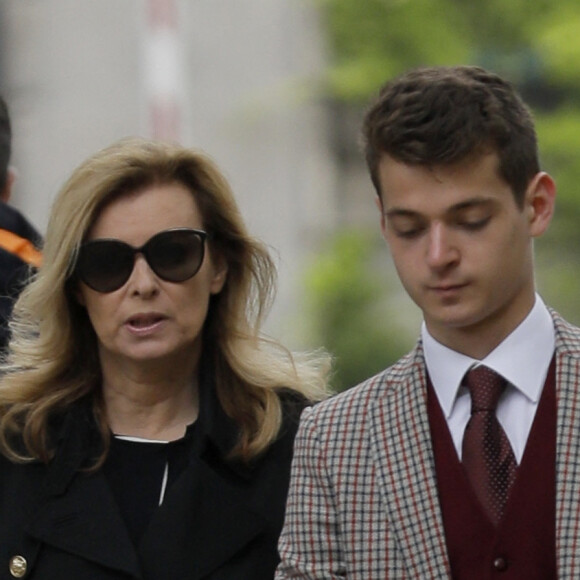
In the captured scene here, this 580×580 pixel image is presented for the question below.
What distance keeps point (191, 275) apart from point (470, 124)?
1.17m

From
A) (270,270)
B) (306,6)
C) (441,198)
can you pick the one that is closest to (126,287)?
(270,270)

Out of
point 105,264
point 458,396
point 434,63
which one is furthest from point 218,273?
point 434,63

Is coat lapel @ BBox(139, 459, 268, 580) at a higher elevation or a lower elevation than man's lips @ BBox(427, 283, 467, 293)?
lower

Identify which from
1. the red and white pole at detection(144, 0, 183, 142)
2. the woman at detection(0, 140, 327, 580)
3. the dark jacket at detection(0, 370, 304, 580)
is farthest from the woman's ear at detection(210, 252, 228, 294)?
the red and white pole at detection(144, 0, 183, 142)

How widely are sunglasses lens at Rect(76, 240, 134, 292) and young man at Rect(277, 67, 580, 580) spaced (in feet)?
3.13

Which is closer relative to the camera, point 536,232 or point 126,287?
point 536,232

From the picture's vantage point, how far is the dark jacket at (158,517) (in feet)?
15.8

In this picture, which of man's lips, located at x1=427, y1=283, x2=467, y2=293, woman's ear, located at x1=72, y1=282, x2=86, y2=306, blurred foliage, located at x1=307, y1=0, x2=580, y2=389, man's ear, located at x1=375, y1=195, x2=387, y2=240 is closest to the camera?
man's lips, located at x1=427, y1=283, x2=467, y2=293

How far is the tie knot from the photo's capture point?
3.92m

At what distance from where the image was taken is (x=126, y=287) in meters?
4.88

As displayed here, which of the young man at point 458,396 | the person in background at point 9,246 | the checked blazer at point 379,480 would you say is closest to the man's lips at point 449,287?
the young man at point 458,396

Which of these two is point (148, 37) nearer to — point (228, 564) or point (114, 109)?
point (114, 109)

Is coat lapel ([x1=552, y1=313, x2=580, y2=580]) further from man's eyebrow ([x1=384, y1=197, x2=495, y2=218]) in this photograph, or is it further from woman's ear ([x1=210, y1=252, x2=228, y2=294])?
woman's ear ([x1=210, y1=252, x2=228, y2=294])

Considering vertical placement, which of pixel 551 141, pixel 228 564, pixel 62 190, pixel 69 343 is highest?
pixel 551 141
